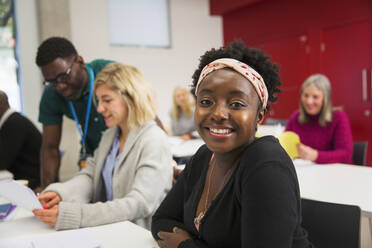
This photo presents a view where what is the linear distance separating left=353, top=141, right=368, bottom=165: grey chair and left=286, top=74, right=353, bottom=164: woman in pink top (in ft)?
0.59

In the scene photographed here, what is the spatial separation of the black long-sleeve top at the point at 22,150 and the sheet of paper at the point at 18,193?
1315mm

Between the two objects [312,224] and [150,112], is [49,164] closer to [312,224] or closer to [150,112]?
[150,112]

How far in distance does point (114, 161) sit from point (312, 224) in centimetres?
110

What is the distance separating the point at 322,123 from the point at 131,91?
1854mm

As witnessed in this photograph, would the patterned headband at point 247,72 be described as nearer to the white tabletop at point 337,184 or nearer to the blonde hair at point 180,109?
the white tabletop at point 337,184

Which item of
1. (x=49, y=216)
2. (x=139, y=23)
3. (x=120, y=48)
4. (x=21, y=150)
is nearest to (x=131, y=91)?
(x=49, y=216)

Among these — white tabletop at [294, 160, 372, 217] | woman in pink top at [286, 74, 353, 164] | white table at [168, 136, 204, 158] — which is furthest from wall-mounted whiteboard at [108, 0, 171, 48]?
white tabletop at [294, 160, 372, 217]

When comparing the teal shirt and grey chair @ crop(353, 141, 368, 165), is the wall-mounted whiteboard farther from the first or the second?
grey chair @ crop(353, 141, 368, 165)

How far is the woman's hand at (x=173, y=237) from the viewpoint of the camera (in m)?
1.14

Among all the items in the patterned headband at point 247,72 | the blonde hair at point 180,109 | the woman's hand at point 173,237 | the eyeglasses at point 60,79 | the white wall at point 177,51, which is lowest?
the woman's hand at point 173,237

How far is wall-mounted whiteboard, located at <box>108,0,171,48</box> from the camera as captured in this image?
Result: 673cm

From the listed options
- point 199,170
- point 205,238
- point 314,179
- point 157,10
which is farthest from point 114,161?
point 157,10

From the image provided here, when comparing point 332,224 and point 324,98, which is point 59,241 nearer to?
point 332,224

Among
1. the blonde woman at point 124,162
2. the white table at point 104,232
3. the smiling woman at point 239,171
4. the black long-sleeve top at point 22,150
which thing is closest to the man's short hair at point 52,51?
the blonde woman at point 124,162
